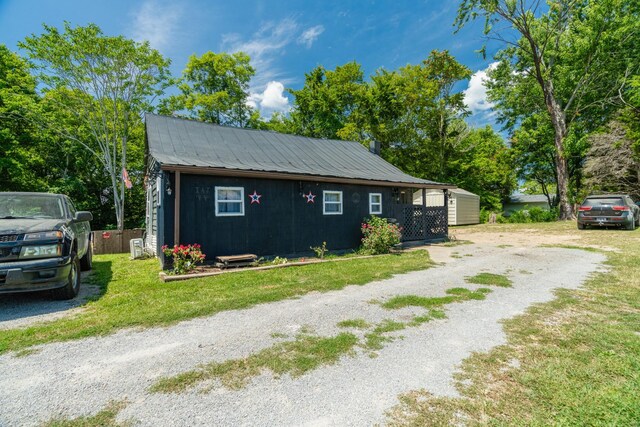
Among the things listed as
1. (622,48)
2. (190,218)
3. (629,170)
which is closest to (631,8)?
(622,48)

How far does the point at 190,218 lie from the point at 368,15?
1491 cm

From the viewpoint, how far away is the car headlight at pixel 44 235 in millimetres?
4535

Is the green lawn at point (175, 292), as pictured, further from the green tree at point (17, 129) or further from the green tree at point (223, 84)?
the green tree at point (223, 84)

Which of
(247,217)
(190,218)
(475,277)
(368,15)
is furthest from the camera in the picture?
(368,15)

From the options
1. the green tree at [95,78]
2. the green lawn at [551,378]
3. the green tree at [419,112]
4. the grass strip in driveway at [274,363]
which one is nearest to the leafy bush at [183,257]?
the grass strip in driveway at [274,363]

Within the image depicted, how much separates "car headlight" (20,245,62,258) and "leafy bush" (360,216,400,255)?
26.9 feet

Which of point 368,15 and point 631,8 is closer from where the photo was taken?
point 368,15

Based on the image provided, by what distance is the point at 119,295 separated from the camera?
5551mm

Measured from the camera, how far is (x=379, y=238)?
10195 mm

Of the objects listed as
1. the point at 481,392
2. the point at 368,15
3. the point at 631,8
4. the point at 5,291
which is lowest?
the point at 481,392

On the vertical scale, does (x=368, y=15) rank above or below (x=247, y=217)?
above

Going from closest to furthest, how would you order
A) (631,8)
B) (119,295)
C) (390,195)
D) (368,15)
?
(119,295) < (390,195) < (368,15) < (631,8)

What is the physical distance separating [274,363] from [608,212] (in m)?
18.1

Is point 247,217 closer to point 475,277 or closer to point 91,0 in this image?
point 475,277
